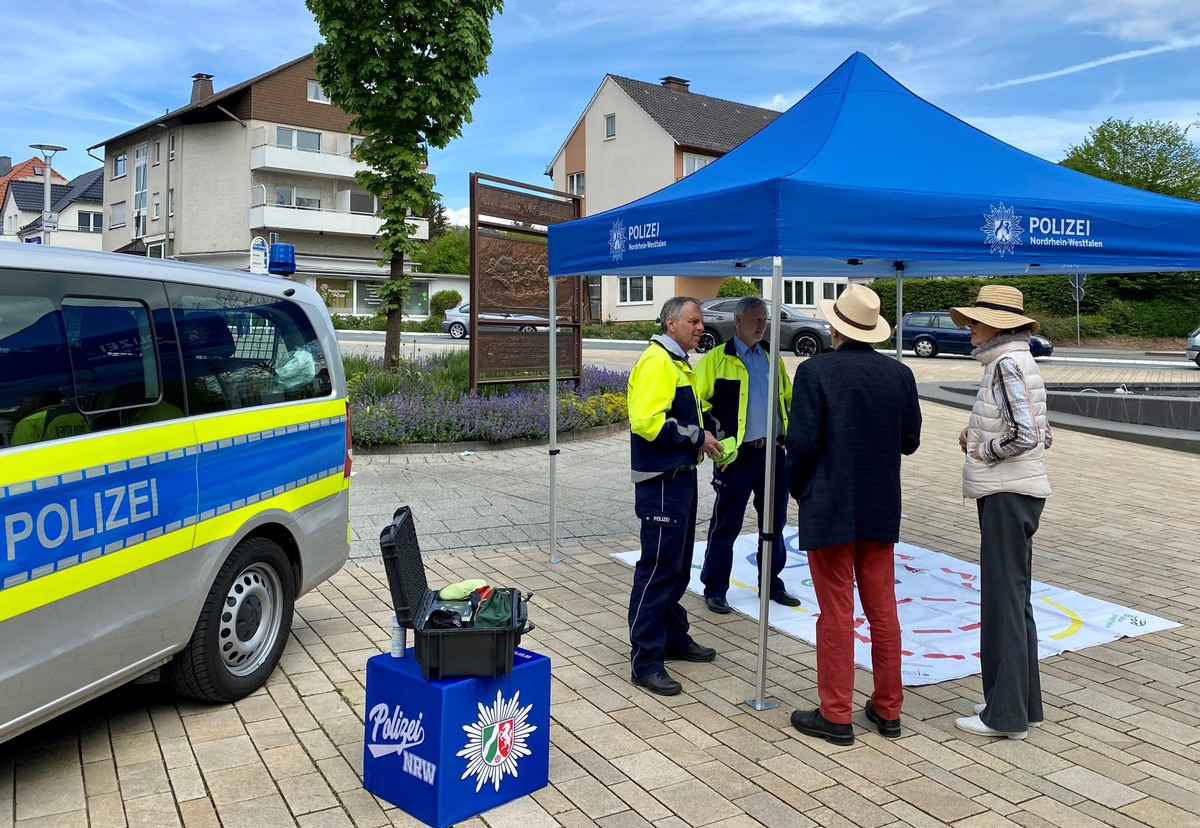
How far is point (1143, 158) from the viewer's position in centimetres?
4919

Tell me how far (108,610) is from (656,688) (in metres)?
2.53

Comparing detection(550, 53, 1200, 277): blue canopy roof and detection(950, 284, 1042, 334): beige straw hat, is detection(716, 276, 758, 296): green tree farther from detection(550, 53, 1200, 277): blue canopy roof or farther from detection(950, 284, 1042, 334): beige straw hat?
detection(950, 284, 1042, 334): beige straw hat

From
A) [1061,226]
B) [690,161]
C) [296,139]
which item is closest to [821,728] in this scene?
[1061,226]

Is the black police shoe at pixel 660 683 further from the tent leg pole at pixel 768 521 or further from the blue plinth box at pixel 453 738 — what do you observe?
the blue plinth box at pixel 453 738

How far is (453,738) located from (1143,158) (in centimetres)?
5508

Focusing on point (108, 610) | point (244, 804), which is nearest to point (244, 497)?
point (108, 610)

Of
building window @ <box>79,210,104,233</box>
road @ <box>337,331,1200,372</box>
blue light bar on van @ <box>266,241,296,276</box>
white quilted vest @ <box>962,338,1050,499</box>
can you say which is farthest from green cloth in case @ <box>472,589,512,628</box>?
building window @ <box>79,210,104,233</box>

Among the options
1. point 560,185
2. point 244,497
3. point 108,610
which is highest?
point 560,185

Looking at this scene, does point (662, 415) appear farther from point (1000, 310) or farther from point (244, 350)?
point (244, 350)

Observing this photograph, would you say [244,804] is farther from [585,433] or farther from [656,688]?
[585,433]

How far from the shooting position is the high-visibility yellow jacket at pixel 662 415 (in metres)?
4.78

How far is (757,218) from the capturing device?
4.73m

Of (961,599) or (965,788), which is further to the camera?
(961,599)

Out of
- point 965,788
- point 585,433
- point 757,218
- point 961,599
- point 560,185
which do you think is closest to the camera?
point 965,788
